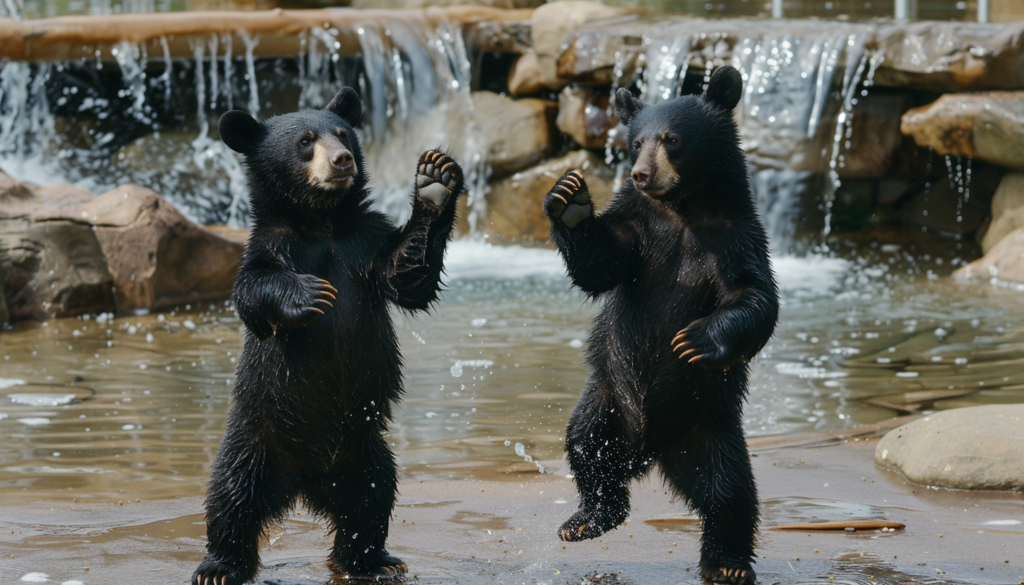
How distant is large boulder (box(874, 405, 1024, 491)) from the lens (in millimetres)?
4375

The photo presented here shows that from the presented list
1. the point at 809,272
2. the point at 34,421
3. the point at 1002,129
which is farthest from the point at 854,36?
the point at 34,421

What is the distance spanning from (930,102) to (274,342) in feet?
29.7

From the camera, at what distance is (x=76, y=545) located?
3.74 metres

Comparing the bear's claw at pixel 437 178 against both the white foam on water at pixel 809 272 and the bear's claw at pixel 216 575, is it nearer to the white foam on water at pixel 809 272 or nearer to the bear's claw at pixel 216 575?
the bear's claw at pixel 216 575

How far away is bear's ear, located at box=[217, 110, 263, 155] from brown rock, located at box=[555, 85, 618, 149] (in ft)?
27.0

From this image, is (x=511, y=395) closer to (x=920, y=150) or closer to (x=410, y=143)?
(x=920, y=150)

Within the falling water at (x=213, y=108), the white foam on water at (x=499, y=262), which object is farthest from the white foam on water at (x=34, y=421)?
the falling water at (x=213, y=108)

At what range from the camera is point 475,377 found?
6.75 metres

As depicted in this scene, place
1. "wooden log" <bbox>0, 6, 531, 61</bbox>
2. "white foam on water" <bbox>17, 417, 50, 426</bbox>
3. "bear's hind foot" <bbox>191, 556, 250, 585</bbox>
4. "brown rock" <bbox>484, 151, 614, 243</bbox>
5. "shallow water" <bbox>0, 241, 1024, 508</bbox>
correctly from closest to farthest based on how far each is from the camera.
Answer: "bear's hind foot" <bbox>191, 556, 250, 585</bbox>
"shallow water" <bbox>0, 241, 1024, 508</bbox>
"white foam on water" <bbox>17, 417, 50, 426</bbox>
"wooden log" <bbox>0, 6, 531, 61</bbox>
"brown rock" <bbox>484, 151, 614, 243</bbox>

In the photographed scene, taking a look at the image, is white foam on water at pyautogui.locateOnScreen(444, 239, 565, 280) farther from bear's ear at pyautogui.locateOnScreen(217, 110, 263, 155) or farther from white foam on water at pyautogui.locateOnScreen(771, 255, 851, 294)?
bear's ear at pyautogui.locateOnScreen(217, 110, 263, 155)

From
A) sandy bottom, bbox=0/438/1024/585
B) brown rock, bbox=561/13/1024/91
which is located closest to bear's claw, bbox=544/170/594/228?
sandy bottom, bbox=0/438/1024/585

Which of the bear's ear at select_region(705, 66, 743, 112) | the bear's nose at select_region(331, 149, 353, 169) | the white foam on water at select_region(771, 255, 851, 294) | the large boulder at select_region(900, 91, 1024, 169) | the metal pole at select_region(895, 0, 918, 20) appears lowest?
the white foam on water at select_region(771, 255, 851, 294)

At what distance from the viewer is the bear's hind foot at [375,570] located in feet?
11.3

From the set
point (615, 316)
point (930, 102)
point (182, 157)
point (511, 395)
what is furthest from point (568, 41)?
point (615, 316)
